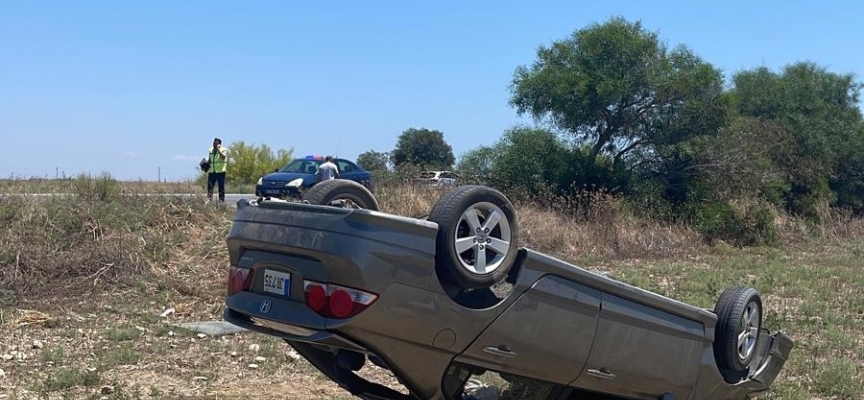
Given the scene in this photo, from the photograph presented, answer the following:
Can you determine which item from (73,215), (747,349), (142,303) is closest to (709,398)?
(747,349)

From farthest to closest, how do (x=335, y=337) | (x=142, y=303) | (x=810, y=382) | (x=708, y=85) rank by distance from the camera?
(x=708, y=85)
(x=142, y=303)
(x=810, y=382)
(x=335, y=337)

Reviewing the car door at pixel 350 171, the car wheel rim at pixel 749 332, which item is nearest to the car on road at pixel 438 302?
the car wheel rim at pixel 749 332

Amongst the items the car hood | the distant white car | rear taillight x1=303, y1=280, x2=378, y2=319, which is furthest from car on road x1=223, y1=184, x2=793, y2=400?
the car hood

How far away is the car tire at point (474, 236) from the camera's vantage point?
4094 millimetres

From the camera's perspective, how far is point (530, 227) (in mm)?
18000

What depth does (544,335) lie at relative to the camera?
4449 millimetres

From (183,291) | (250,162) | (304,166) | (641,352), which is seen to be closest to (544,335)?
(641,352)

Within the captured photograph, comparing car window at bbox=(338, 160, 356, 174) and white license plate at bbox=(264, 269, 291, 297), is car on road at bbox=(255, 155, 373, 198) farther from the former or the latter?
white license plate at bbox=(264, 269, 291, 297)

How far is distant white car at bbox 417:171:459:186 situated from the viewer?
1888 cm

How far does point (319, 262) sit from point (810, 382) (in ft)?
17.1

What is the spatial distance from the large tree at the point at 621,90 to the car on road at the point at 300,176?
207 inches

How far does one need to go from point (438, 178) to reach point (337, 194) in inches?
601

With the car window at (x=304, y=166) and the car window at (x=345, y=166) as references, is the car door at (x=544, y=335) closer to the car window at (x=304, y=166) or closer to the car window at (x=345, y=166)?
the car window at (x=345, y=166)

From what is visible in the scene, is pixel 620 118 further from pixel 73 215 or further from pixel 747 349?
pixel 747 349
